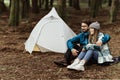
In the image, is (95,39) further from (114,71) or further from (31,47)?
(31,47)

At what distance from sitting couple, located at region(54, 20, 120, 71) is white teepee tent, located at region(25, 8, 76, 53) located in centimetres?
208

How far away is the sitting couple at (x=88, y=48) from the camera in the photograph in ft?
27.2

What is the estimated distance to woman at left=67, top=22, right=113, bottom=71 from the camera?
8.23 m

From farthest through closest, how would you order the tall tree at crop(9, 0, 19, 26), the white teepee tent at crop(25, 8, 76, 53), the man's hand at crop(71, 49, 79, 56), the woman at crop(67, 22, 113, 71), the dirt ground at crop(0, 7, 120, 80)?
the tall tree at crop(9, 0, 19, 26), the white teepee tent at crop(25, 8, 76, 53), the man's hand at crop(71, 49, 79, 56), the woman at crop(67, 22, 113, 71), the dirt ground at crop(0, 7, 120, 80)

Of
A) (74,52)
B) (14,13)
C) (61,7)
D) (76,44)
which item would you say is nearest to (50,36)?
(76,44)

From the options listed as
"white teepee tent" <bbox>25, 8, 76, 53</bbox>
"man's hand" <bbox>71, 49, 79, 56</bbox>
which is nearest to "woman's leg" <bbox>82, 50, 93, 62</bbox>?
"man's hand" <bbox>71, 49, 79, 56</bbox>

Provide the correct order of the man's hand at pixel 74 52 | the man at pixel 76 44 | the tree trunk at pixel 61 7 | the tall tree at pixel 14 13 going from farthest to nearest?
the tall tree at pixel 14 13
the tree trunk at pixel 61 7
the man at pixel 76 44
the man's hand at pixel 74 52

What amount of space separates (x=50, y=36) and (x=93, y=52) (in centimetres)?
305

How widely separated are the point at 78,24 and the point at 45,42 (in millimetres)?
7424

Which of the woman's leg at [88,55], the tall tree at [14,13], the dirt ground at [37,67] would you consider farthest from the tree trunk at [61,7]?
the woman's leg at [88,55]

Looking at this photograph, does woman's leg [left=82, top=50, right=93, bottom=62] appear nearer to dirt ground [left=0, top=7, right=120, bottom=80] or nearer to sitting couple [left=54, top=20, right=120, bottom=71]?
sitting couple [left=54, top=20, right=120, bottom=71]

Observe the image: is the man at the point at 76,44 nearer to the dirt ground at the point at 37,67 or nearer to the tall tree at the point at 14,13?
the dirt ground at the point at 37,67

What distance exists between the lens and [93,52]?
841 centimetres

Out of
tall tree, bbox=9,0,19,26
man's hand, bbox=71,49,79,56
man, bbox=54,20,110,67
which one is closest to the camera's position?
man's hand, bbox=71,49,79,56
